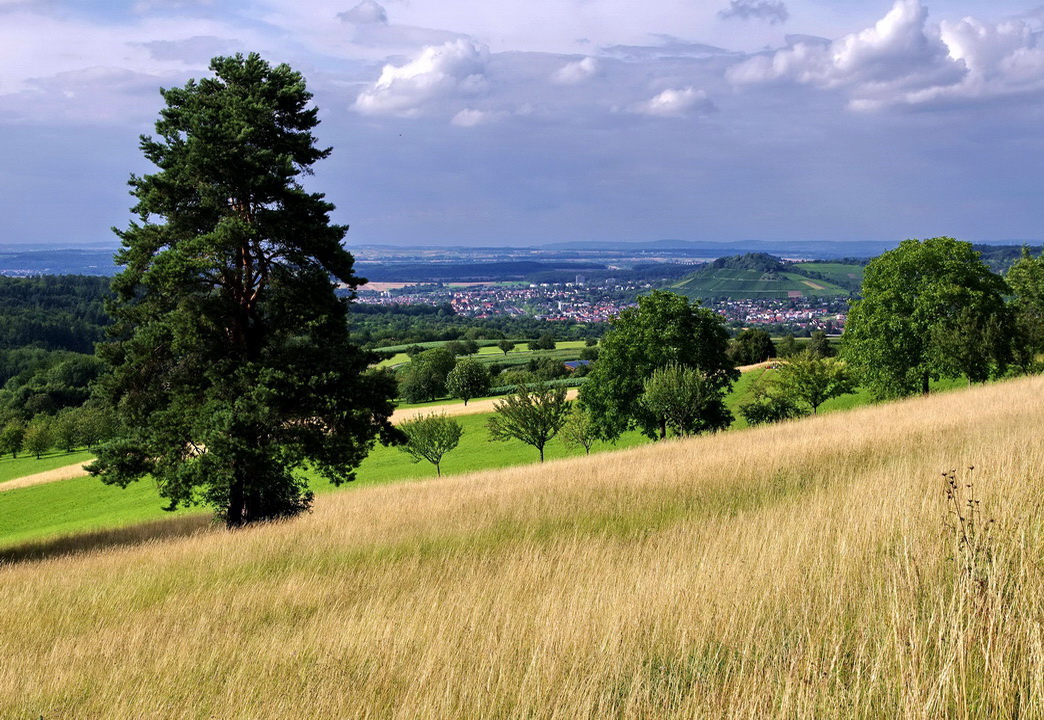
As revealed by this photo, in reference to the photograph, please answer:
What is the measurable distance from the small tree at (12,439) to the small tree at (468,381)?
56556 mm

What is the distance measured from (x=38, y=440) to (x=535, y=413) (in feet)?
255

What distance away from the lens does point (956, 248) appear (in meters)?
40.0

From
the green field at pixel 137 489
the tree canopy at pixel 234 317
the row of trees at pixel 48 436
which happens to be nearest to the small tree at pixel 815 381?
the green field at pixel 137 489

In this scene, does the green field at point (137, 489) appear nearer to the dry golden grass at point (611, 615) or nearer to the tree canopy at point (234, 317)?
the tree canopy at point (234, 317)

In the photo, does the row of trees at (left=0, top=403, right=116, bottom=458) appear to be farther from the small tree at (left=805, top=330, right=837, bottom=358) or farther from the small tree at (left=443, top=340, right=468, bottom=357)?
the small tree at (left=805, top=330, right=837, bottom=358)

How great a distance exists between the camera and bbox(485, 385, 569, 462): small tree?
48219 mm

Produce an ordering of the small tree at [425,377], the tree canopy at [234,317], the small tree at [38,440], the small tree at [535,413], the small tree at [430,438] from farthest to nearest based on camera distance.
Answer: the small tree at [425,377] → the small tree at [38,440] → the small tree at [430,438] → the small tree at [535,413] → the tree canopy at [234,317]

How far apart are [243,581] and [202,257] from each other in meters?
9.42

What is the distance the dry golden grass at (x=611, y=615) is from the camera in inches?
150

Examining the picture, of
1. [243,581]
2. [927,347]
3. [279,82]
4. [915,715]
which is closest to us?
[915,715]

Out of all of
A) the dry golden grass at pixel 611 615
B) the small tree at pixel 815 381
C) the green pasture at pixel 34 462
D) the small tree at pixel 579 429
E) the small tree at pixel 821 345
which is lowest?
the green pasture at pixel 34 462

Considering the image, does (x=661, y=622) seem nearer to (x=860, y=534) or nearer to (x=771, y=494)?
(x=860, y=534)

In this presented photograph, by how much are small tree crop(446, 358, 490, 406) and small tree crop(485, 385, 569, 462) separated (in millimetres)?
41199

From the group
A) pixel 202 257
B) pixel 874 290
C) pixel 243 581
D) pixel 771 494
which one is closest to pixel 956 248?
pixel 874 290
